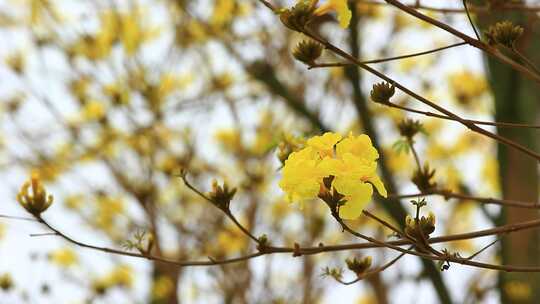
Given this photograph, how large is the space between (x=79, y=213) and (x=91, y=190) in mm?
871

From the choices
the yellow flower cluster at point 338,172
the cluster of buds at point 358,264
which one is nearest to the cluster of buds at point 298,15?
the yellow flower cluster at point 338,172

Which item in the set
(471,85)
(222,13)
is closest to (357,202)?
(222,13)

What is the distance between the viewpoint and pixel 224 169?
18.3 ft

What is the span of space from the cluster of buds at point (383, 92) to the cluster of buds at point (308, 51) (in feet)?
0.62

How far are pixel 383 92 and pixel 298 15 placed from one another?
0.27m

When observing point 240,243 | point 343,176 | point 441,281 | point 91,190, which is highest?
point 91,190

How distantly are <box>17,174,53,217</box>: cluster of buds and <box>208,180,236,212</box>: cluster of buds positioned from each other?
0.42 meters

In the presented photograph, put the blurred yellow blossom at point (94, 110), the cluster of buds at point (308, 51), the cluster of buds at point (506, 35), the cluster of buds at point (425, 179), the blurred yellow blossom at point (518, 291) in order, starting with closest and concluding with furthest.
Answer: the cluster of buds at point (506, 35) < the cluster of buds at point (308, 51) < the cluster of buds at point (425, 179) < the blurred yellow blossom at point (518, 291) < the blurred yellow blossom at point (94, 110)

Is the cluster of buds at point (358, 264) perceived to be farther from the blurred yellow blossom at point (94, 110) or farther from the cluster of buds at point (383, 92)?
the blurred yellow blossom at point (94, 110)

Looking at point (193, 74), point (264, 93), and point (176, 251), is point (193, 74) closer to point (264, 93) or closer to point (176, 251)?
point (264, 93)

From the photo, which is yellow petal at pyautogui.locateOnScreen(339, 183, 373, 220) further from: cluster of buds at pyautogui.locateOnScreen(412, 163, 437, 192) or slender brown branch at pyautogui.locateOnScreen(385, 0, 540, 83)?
cluster of buds at pyautogui.locateOnScreen(412, 163, 437, 192)

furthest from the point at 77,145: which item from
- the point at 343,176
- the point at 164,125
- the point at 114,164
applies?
the point at 343,176

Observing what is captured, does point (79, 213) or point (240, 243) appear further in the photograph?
point (79, 213)

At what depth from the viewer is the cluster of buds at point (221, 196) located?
1607 millimetres
